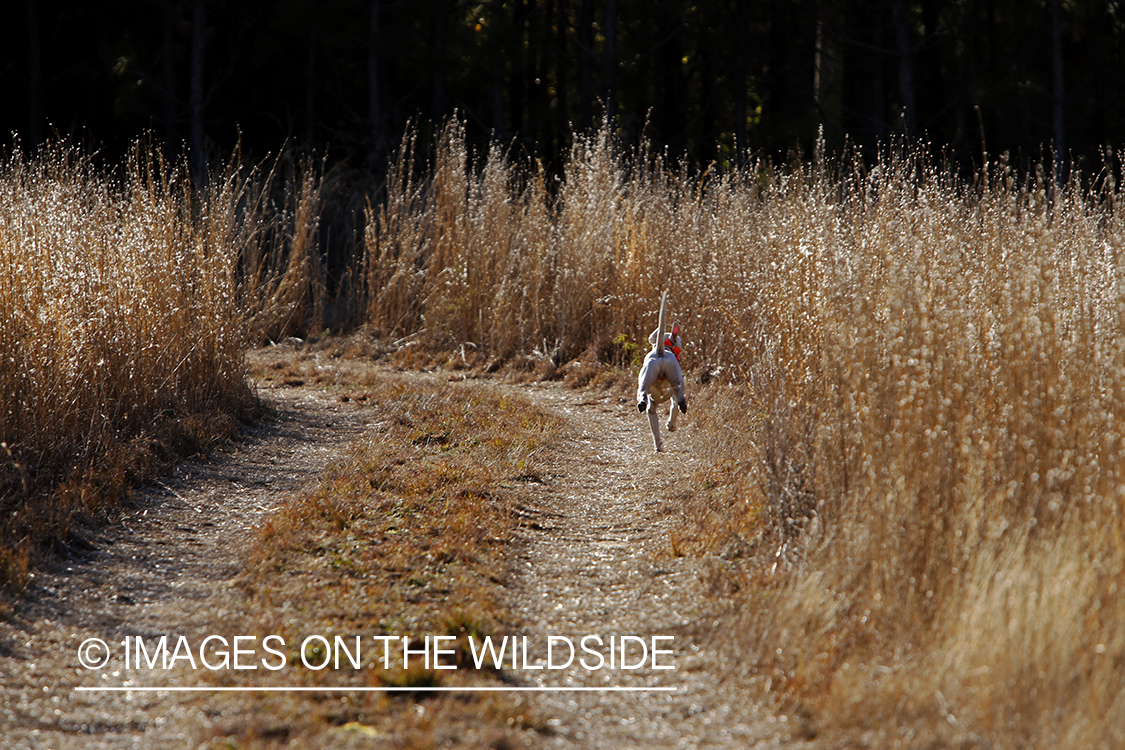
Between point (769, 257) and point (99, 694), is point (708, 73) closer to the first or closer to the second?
point (769, 257)

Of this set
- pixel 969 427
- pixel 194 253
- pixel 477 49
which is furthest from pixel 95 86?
pixel 969 427

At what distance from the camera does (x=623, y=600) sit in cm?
339

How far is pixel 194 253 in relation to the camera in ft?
20.3

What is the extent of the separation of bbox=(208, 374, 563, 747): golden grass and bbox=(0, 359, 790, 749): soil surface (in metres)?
0.13

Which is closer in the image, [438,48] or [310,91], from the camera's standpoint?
[438,48]

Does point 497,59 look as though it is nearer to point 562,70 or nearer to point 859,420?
point 562,70

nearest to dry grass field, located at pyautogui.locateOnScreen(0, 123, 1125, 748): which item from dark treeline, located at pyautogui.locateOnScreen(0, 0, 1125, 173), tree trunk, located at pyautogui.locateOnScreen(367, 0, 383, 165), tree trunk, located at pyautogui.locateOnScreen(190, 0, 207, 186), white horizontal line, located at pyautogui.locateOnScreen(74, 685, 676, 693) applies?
white horizontal line, located at pyautogui.locateOnScreen(74, 685, 676, 693)

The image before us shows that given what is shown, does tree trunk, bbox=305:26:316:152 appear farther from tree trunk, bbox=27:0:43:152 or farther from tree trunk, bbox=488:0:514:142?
tree trunk, bbox=27:0:43:152

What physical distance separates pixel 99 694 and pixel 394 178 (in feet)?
25.9

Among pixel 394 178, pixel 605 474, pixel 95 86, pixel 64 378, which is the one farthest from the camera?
pixel 95 86

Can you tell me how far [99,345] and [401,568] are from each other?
2.44 metres

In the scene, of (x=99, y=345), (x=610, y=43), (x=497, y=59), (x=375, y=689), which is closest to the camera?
(x=375, y=689)

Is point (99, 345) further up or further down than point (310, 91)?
further down

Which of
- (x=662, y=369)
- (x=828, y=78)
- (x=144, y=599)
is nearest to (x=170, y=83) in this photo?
(x=828, y=78)
